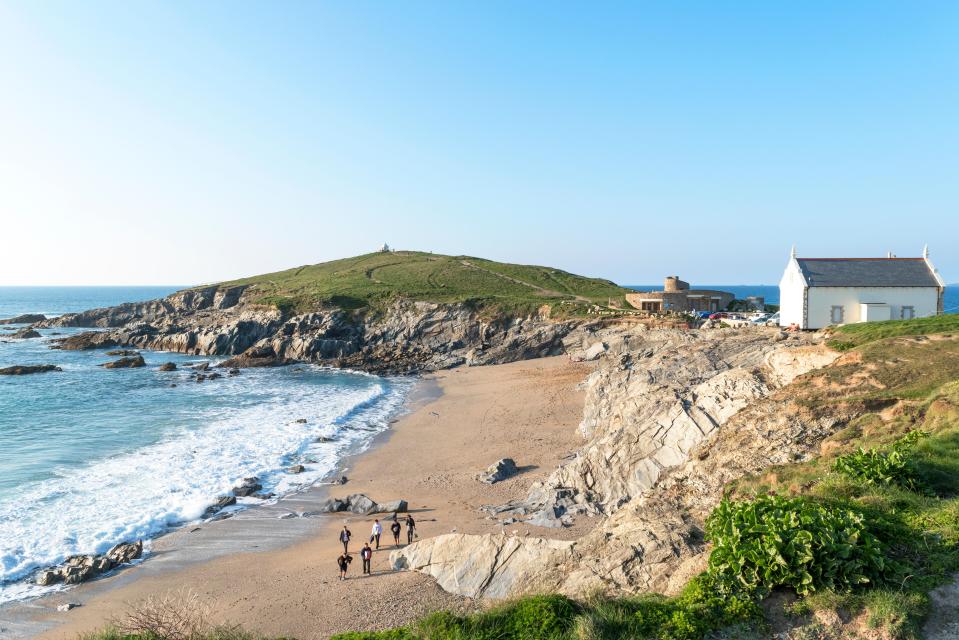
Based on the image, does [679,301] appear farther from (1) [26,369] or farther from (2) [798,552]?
(1) [26,369]

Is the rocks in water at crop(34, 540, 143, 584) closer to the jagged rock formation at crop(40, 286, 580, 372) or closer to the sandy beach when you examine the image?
the sandy beach

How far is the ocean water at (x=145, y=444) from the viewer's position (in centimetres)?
2211

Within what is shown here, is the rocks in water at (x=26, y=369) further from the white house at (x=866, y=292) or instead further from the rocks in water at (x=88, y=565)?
the white house at (x=866, y=292)

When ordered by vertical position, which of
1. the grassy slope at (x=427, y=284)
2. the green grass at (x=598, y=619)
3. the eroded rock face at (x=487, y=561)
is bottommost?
the eroded rock face at (x=487, y=561)

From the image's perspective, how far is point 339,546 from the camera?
20.5 m

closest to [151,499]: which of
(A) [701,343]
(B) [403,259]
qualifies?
(A) [701,343]

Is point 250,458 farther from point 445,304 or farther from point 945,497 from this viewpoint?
point 445,304

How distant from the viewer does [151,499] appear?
81.2 ft

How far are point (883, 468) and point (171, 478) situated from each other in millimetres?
29697

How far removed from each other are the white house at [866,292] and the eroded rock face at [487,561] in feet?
92.7

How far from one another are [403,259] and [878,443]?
4700 inches

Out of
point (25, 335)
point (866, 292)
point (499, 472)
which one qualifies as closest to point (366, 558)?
point (499, 472)

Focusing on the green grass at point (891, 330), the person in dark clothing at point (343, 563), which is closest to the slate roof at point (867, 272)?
the green grass at point (891, 330)

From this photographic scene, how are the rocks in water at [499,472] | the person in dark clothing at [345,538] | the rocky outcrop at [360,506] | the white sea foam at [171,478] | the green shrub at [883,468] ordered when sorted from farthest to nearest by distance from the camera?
the rocks in water at [499,472] < the rocky outcrop at [360,506] < the white sea foam at [171,478] < the person in dark clothing at [345,538] < the green shrub at [883,468]
